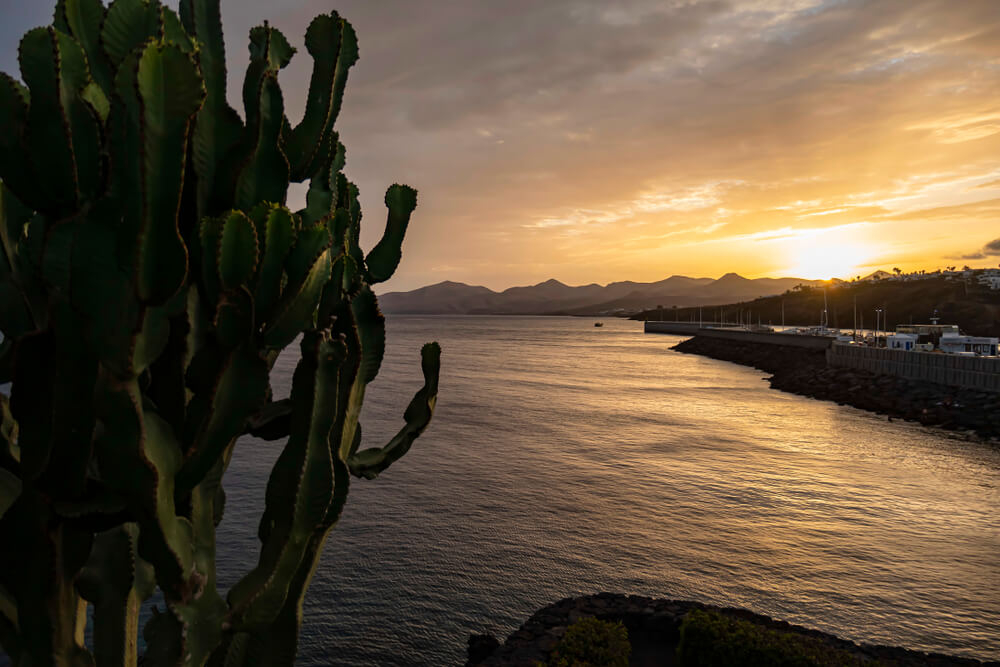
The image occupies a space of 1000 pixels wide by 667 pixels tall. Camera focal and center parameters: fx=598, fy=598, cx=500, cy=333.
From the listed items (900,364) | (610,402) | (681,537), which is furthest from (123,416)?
(900,364)

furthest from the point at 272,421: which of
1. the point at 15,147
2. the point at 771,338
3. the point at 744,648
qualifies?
the point at 771,338

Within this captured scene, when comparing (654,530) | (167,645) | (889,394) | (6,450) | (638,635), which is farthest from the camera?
(889,394)

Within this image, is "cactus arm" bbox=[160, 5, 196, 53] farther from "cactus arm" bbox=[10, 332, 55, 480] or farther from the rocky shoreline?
the rocky shoreline

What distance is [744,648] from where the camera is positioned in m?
8.16

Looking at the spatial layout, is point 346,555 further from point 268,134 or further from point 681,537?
point 268,134

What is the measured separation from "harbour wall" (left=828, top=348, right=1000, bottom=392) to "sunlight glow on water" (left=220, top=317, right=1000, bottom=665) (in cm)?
583

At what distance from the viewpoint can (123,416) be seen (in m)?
3.14

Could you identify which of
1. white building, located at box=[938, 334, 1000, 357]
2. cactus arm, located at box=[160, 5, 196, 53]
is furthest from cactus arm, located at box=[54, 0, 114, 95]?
white building, located at box=[938, 334, 1000, 357]

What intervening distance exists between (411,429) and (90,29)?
402cm

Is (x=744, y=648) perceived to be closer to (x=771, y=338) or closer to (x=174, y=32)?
(x=174, y=32)

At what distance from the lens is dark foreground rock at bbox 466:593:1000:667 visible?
9828 millimetres

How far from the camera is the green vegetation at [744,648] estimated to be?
25.6 feet

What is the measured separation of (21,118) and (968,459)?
1415 inches

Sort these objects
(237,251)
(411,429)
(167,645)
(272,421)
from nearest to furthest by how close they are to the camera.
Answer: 1. (237,251)
2. (167,645)
3. (272,421)
4. (411,429)
